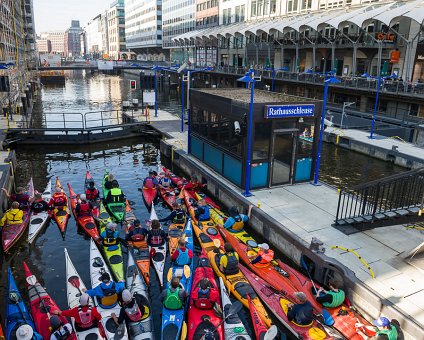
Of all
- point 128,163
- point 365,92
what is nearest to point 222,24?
point 365,92

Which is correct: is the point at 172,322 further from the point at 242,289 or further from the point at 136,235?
the point at 136,235

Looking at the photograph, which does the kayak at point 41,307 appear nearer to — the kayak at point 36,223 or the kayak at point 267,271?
the kayak at point 36,223

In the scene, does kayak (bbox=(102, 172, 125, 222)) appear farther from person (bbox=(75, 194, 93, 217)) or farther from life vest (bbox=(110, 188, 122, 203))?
person (bbox=(75, 194, 93, 217))

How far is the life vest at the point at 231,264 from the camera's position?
38.5 ft

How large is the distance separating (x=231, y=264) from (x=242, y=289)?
88cm

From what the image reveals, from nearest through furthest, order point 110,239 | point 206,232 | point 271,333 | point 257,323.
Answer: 1. point 271,333
2. point 257,323
3. point 110,239
4. point 206,232

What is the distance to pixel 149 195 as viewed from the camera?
18.9m

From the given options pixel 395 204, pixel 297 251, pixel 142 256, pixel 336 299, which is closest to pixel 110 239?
pixel 142 256

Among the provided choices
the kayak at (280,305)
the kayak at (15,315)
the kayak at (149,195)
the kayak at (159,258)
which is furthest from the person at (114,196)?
the kayak at (280,305)

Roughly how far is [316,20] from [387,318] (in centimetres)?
4373

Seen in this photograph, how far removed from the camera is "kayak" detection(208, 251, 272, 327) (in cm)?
1032

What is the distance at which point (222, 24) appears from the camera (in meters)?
79.4

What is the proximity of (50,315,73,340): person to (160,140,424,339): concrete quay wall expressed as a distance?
7.67 meters

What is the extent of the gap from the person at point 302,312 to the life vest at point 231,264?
2646mm
